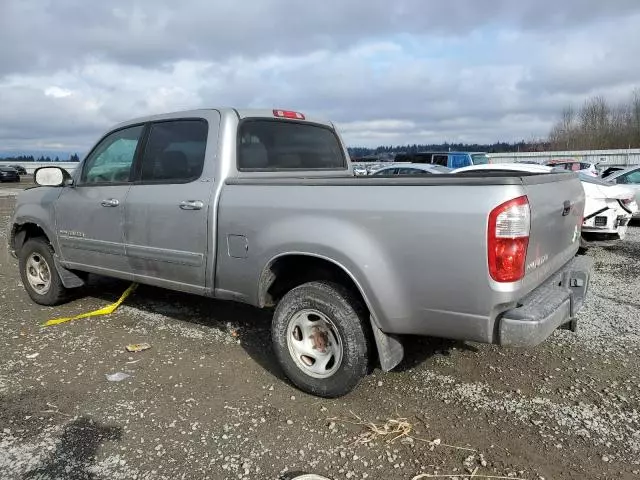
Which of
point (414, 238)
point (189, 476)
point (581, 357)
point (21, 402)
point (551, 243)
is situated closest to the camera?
point (189, 476)

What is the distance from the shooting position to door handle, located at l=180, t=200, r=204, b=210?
414 centimetres

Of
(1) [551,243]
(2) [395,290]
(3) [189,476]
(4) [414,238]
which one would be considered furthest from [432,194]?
(3) [189,476]

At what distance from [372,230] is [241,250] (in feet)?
3.70

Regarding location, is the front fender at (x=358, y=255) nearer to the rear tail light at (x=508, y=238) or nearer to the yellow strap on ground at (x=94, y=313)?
the rear tail light at (x=508, y=238)

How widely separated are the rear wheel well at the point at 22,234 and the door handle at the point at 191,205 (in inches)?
107

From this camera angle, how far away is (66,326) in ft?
17.5

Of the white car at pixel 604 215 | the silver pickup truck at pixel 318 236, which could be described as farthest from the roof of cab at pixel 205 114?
the white car at pixel 604 215

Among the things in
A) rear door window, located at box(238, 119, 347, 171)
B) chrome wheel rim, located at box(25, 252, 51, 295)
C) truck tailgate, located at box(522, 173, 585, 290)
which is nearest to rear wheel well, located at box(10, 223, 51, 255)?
chrome wheel rim, located at box(25, 252, 51, 295)

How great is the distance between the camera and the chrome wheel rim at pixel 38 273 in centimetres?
597

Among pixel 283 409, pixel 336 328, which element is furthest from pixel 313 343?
pixel 283 409

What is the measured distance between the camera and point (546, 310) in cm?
309

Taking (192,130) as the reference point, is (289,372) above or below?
below

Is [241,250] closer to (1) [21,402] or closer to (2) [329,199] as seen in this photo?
(2) [329,199]

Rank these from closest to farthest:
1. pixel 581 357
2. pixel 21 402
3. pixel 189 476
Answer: pixel 189 476 → pixel 21 402 → pixel 581 357
